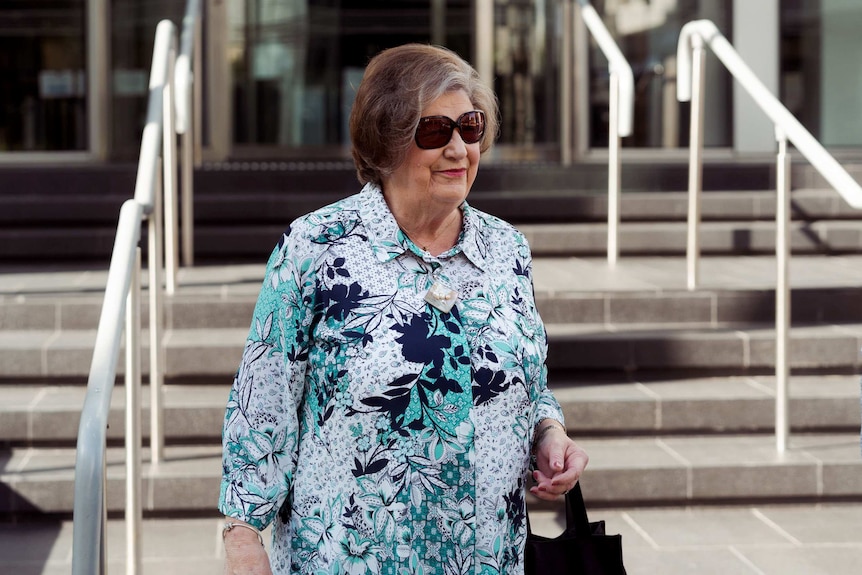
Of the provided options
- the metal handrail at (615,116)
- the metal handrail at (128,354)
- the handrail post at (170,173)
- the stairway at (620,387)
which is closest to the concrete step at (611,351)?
the stairway at (620,387)

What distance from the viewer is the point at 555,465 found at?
1.96 m

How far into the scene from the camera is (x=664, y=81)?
875 centimetres

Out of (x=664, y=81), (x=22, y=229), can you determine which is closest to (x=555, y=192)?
(x=664, y=81)

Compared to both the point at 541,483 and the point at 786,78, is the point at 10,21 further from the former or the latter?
the point at 541,483

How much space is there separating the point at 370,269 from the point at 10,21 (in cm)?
755

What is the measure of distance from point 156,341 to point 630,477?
1621 millimetres

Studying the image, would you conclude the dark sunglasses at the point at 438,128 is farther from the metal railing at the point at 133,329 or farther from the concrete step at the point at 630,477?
the concrete step at the point at 630,477

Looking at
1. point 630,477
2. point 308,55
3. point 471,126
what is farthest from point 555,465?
point 308,55

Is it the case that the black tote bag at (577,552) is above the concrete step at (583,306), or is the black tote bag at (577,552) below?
below

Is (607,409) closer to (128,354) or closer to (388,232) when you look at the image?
(128,354)

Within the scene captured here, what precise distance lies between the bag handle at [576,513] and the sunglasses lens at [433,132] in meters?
0.59

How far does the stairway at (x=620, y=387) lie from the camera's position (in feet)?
13.4

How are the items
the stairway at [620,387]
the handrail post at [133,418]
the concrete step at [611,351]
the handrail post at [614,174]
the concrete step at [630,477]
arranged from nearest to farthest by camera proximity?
1. the handrail post at [133,418]
2. the concrete step at [630,477]
3. the stairway at [620,387]
4. the concrete step at [611,351]
5. the handrail post at [614,174]

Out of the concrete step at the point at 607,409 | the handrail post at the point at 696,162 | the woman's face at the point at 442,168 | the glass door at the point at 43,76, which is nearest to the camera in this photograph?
the woman's face at the point at 442,168
